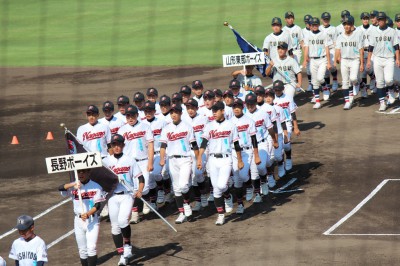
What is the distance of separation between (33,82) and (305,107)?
32.2 feet

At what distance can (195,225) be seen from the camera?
658 inches

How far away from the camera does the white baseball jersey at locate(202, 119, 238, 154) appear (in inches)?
656

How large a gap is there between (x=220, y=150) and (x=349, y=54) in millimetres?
8103

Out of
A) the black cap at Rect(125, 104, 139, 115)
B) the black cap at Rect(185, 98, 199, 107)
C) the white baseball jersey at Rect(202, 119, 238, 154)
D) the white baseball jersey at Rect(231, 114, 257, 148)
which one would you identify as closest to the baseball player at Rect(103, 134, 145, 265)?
the black cap at Rect(125, 104, 139, 115)

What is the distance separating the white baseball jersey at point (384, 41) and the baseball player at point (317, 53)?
1.37m

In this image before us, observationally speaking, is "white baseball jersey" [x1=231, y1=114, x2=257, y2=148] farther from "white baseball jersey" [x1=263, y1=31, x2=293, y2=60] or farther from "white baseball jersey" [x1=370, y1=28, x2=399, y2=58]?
"white baseball jersey" [x1=370, y1=28, x2=399, y2=58]

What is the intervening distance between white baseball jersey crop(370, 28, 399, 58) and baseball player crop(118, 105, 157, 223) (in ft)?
26.8

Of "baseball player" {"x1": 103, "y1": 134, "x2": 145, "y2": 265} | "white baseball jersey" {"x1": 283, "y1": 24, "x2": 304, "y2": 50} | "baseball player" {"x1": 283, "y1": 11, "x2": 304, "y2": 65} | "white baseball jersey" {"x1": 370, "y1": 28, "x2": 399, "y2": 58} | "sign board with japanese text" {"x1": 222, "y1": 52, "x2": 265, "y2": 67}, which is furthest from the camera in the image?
"white baseball jersey" {"x1": 283, "y1": 24, "x2": 304, "y2": 50}

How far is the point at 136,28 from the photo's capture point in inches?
1560

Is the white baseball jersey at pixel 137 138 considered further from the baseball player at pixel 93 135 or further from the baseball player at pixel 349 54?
the baseball player at pixel 349 54

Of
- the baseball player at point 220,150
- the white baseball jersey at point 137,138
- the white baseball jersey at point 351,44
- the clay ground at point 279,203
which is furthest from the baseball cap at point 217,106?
the white baseball jersey at point 351,44

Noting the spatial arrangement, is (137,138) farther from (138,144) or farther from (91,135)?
(91,135)

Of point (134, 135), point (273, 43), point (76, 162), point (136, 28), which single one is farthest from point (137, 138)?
point (136, 28)

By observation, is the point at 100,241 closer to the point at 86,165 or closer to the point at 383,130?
the point at 86,165
